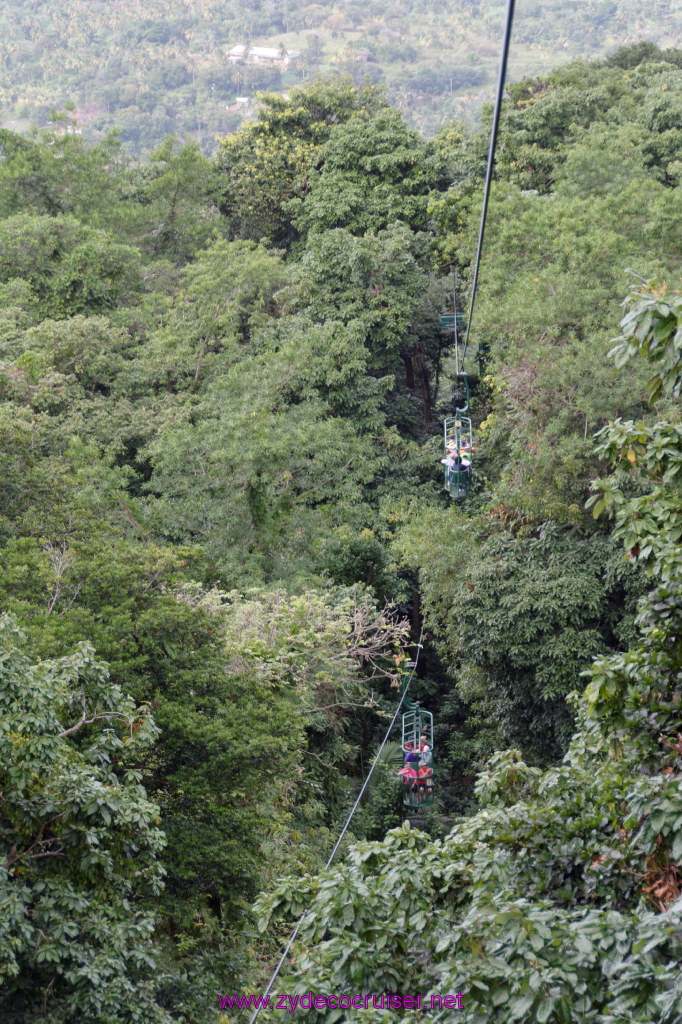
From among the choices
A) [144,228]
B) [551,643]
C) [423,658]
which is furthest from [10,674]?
[144,228]

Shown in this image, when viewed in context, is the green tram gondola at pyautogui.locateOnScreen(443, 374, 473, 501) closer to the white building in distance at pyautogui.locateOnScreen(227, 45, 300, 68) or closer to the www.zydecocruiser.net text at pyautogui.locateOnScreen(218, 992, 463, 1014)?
the www.zydecocruiser.net text at pyautogui.locateOnScreen(218, 992, 463, 1014)

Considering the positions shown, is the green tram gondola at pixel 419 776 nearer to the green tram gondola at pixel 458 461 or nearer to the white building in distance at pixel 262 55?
the green tram gondola at pixel 458 461

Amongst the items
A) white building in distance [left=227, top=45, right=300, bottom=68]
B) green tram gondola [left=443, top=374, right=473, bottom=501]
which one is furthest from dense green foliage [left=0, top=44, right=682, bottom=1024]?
white building in distance [left=227, top=45, right=300, bottom=68]

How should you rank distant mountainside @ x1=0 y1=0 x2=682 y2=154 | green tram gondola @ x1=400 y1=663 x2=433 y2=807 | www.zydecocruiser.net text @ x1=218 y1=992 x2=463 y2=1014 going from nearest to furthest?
1. www.zydecocruiser.net text @ x1=218 y1=992 x2=463 y2=1014
2. green tram gondola @ x1=400 y1=663 x2=433 y2=807
3. distant mountainside @ x1=0 y1=0 x2=682 y2=154

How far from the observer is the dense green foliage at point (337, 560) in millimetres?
3994

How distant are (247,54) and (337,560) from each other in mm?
60302

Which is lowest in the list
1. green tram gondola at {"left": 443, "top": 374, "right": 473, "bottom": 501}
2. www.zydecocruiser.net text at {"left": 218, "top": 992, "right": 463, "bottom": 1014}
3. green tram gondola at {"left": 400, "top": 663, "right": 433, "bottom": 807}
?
green tram gondola at {"left": 400, "top": 663, "right": 433, "bottom": 807}

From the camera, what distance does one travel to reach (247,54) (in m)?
63.5

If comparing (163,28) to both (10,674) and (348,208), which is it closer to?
(348,208)

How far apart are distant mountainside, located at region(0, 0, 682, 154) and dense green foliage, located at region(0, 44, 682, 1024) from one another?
28040 millimetres

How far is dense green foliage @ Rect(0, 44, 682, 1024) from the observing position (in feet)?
13.1

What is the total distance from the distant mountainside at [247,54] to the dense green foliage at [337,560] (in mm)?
28040

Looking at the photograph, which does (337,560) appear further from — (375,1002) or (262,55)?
(262,55)

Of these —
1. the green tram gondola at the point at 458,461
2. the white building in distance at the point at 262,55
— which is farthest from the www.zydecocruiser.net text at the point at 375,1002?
the white building in distance at the point at 262,55
